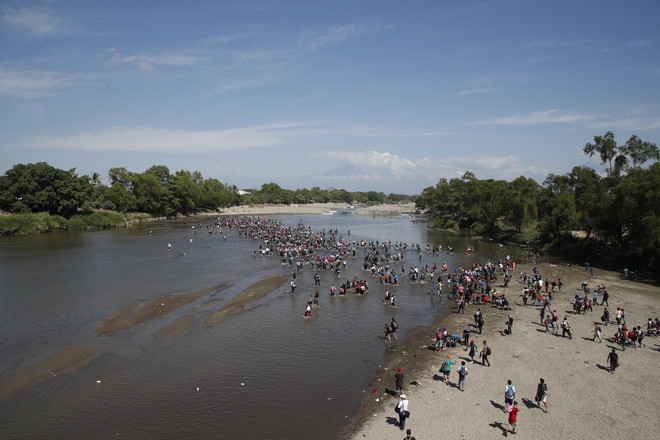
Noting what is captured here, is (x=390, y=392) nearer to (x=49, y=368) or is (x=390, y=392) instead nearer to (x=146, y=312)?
(x=49, y=368)

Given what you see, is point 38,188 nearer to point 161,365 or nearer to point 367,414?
point 161,365

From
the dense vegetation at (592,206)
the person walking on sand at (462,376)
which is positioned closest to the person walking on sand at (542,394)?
the person walking on sand at (462,376)

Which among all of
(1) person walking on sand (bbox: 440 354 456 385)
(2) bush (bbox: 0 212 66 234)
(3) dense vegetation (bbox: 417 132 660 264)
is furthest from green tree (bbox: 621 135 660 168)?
(2) bush (bbox: 0 212 66 234)

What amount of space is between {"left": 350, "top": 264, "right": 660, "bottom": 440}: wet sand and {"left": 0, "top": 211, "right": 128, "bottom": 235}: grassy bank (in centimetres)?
7019

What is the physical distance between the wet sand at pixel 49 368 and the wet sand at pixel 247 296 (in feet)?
20.4

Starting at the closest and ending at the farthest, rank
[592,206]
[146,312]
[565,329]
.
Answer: [565,329], [146,312], [592,206]

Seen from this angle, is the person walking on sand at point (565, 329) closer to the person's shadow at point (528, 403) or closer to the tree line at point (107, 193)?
the person's shadow at point (528, 403)

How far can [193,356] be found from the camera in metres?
18.2

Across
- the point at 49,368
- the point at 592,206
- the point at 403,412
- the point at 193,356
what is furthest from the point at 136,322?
the point at 592,206

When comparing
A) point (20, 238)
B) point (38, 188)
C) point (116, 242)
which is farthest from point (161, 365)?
point (38, 188)

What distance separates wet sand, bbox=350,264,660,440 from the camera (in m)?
12.4

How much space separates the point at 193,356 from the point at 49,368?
594 cm

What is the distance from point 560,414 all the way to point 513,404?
1752mm

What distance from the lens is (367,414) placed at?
1338 cm
